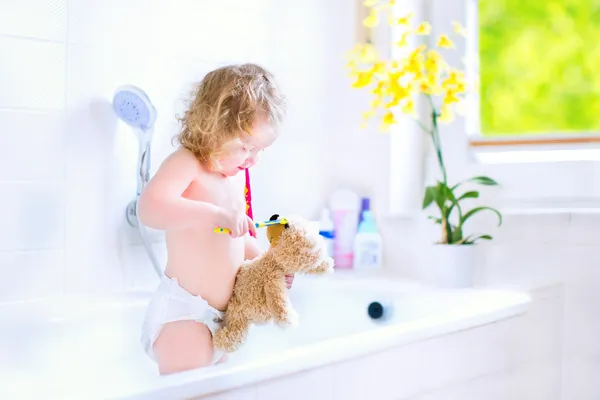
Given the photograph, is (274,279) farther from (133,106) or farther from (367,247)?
(367,247)

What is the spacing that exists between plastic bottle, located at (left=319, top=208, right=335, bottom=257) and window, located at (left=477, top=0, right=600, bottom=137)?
1.68 ft

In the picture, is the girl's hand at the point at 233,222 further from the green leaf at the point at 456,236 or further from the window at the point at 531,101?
the window at the point at 531,101

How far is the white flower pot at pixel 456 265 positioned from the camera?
1905mm

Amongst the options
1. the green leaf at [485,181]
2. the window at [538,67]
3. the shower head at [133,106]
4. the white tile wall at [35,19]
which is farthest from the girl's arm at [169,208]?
the window at [538,67]

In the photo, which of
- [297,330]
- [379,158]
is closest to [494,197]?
[379,158]

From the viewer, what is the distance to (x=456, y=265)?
1.91m

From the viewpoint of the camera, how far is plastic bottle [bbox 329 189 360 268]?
2.23m

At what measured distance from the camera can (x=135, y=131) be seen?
5.67ft

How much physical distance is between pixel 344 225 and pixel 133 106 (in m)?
0.79

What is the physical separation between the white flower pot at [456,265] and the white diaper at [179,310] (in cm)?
80

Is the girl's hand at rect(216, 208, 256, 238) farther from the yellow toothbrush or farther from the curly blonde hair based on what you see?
the curly blonde hair

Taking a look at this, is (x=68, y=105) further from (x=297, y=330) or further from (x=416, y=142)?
(x=416, y=142)

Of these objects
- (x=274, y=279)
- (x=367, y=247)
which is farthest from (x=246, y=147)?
(x=367, y=247)

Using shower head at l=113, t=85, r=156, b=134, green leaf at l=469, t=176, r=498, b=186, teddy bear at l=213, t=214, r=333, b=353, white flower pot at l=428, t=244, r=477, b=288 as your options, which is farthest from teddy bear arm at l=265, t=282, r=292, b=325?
green leaf at l=469, t=176, r=498, b=186
